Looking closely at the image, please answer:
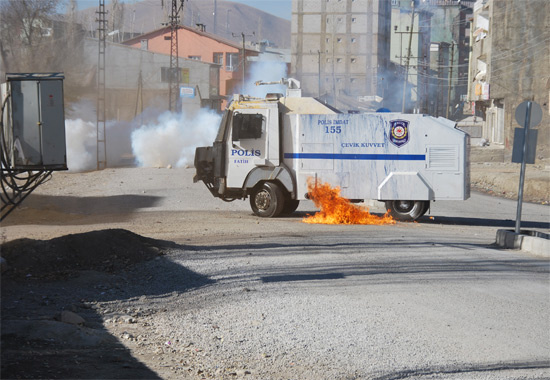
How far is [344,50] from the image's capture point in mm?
74938

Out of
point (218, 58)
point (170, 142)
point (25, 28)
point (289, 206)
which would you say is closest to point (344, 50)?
point (218, 58)

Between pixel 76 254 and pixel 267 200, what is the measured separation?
25.1ft

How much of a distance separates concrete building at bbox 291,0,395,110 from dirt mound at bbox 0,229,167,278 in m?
60.9

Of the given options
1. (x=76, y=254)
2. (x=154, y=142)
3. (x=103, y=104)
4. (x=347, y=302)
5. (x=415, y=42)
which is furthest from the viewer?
(x=415, y=42)

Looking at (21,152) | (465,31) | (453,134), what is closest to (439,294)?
(21,152)

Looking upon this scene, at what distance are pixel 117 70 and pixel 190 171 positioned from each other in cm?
3543

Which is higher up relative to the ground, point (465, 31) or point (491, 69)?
point (465, 31)

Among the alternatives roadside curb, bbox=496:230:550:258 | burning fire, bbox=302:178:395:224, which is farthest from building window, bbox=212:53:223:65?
roadside curb, bbox=496:230:550:258

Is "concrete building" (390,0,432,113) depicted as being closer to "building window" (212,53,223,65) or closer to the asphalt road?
"building window" (212,53,223,65)

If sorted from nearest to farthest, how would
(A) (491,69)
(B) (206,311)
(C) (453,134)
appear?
(B) (206,311)
(C) (453,134)
(A) (491,69)

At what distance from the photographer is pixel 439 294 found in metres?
9.49

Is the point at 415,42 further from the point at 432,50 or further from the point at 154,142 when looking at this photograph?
the point at 154,142

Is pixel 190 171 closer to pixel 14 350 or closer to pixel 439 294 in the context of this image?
pixel 439 294

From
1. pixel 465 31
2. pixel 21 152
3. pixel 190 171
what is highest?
pixel 465 31
